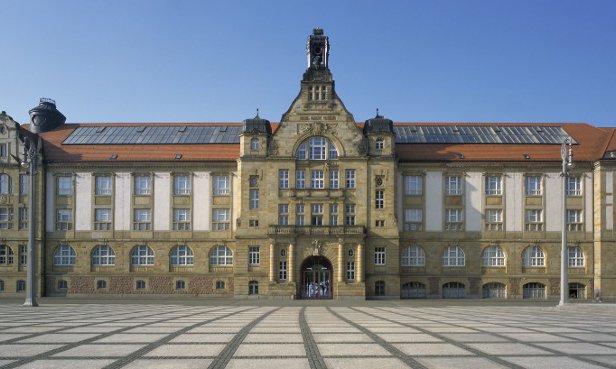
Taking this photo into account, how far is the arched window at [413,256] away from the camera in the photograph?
6172 centimetres

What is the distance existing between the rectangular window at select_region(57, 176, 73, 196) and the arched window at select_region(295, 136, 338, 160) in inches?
962

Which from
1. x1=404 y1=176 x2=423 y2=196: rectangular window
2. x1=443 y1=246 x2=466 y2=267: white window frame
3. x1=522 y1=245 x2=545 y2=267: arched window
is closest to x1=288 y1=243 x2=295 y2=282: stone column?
x1=404 y1=176 x2=423 y2=196: rectangular window

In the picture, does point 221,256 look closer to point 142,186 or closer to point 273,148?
point 142,186

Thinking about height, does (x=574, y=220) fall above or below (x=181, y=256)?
above

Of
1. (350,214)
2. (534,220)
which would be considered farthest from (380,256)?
(534,220)

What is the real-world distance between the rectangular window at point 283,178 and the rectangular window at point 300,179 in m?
0.95

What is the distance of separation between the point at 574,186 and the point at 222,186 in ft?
120

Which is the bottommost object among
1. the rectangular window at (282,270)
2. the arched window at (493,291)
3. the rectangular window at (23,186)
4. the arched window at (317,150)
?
the arched window at (493,291)

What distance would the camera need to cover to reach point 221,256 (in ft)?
206

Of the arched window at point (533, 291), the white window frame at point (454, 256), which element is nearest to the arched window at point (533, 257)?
the arched window at point (533, 291)

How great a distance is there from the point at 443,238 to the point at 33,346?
49863mm

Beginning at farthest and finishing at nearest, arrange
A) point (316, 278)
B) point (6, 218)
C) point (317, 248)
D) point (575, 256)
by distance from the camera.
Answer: point (6, 218), point (575, 256), point (316, 278), point (317, 248)

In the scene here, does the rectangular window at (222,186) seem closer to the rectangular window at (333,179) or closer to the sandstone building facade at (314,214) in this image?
the sandstone building facade at (314,214)

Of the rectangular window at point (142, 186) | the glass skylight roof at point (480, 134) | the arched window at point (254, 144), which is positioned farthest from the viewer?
the glass skylight roof at point (480, 134)
